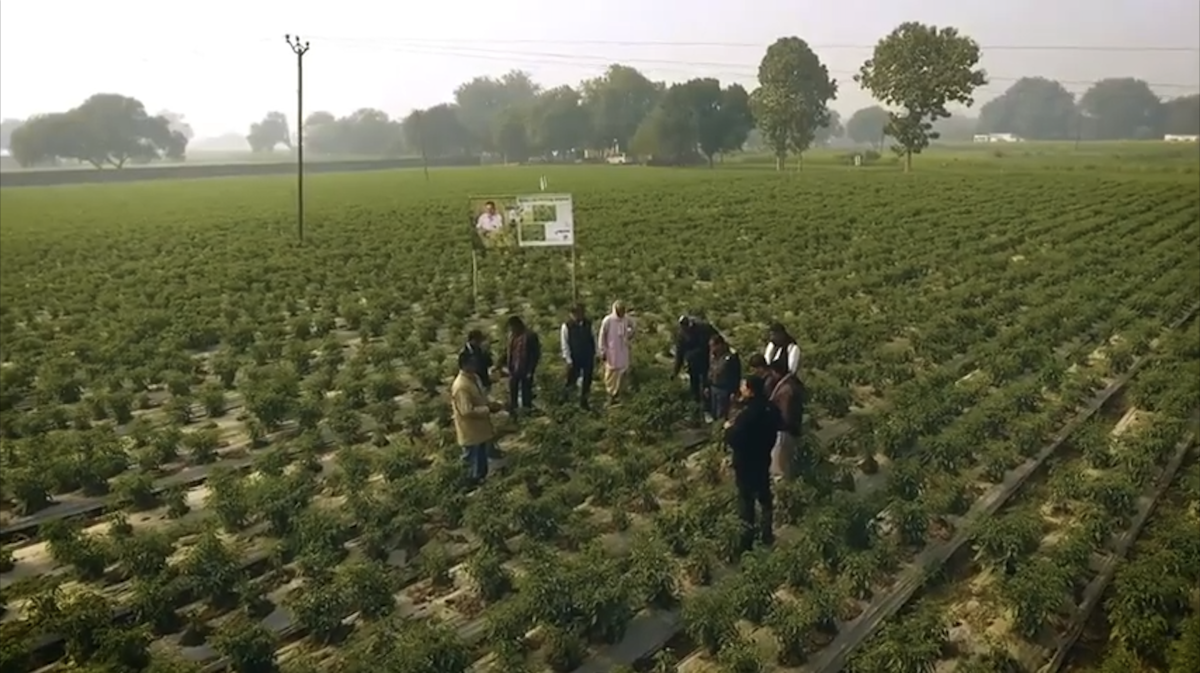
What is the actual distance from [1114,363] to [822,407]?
513 centimetres

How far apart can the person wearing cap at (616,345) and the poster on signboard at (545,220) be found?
442 centimetres

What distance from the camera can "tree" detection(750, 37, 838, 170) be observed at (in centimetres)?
6022

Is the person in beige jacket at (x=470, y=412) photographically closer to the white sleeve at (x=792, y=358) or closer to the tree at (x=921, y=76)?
the white sleeve at (x=792, y=358)

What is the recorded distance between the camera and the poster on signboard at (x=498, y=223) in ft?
56.0

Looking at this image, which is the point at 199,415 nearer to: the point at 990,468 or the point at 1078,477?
the point at 990,468

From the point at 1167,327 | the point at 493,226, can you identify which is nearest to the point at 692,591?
the point at 493,226

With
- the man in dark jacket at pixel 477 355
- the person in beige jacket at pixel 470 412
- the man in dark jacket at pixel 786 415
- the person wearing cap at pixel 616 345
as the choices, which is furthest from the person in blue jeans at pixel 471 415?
the man in dark jacket at pixel 786 415

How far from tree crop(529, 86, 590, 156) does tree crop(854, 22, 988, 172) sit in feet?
68.3

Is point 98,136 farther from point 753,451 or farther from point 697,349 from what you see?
point 753,451

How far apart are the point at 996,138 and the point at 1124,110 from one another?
16.7 meters

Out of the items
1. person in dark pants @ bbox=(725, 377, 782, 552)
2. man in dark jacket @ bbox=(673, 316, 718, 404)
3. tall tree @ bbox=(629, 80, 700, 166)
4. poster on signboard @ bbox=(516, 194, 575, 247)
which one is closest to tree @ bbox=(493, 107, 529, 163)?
tall tree @ bbox=(629, 80, 700, 166)

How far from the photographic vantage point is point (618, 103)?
78188 millimetres

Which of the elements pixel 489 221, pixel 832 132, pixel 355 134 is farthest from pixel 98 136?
pixel 489 221

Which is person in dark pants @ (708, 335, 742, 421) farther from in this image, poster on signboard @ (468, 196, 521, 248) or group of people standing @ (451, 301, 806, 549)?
poster on signboard @ (468, 196, 521, 248)
